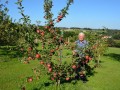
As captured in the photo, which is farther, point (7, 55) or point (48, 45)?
point (7, 55)

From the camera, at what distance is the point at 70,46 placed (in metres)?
10.3

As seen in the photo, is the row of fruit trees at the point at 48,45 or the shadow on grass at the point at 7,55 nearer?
the row of fruit trees at the point at 48,45

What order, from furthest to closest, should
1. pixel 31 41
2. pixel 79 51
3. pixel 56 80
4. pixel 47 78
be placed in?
pixel 47 78, pixel 56 80, pixel 79 51, pixel 31 41

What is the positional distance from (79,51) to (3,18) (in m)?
10.9

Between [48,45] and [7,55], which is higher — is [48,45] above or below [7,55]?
above

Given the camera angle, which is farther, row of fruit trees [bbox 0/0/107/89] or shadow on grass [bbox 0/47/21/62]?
shadow on grass [bbox 0/47/21/62]

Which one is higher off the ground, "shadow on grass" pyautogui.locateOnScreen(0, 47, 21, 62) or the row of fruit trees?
the row of fruit trees

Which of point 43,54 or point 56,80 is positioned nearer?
point 43,54

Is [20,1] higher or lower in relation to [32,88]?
higher

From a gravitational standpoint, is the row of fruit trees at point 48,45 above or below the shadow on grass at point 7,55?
above

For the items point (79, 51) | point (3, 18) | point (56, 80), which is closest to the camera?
point (79, 51)

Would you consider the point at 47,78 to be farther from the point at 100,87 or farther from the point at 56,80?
the point at 100,87

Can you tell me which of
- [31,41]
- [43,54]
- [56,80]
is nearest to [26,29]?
[31,41]

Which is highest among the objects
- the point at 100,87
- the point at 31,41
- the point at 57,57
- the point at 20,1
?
the point at 20,1
